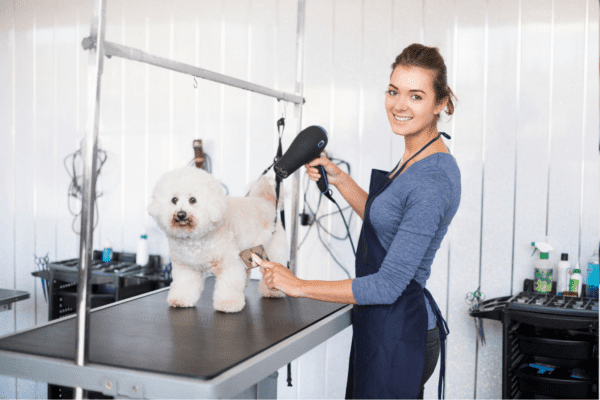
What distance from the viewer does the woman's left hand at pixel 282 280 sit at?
1.32m

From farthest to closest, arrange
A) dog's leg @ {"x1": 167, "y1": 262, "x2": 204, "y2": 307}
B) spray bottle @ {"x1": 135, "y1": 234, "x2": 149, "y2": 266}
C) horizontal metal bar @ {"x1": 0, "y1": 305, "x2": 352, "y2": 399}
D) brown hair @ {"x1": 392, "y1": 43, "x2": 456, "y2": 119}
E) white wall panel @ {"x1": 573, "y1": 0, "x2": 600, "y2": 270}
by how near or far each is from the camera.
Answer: spray bottle @ {"x1": 135, "y1": 234, "x2": 149, "y2": 266} < white wall panel @ {"x1": 573, "y1": 0, "x2": 600, "y2": 270} < dog's leg @ {"x1": 167, "y1": 262, "x2": 204, "y2": 307} < brown hair @ {"x1": 392, "y1": 43, "x2": 456, "y2": 119} < horizontal metal bar @ {"x1": 0, "y1": 305, "x2": 352, "y2": 399}

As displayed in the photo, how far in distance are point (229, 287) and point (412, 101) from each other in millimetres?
742

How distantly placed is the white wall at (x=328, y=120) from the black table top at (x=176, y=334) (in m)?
1.34

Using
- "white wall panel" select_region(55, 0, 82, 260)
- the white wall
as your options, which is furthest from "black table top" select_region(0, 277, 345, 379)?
"white wall panel" select_region(55, 0, 82, 260)

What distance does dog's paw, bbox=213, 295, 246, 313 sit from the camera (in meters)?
1.53

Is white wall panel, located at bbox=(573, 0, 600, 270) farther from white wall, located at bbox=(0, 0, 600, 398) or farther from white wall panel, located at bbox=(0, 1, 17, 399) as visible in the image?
white wall panel, located at bbox=(0, 1, 17, 399)

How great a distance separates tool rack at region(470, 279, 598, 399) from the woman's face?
1.20 metres

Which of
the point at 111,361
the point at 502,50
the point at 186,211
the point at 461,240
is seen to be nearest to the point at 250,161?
the point at 461,240

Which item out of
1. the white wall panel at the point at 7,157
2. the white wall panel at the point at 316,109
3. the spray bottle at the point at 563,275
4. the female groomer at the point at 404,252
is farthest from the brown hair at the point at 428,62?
the white wall panel at the point at 7,157

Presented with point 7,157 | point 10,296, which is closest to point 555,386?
point 10,296

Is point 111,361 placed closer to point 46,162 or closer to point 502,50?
point 502,50

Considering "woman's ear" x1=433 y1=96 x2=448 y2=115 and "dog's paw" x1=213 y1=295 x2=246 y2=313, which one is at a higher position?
"woman's ear" x1=433 y1=96 x2=448 y2=115

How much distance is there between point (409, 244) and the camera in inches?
48.7

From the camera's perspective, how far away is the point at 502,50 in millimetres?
2627
